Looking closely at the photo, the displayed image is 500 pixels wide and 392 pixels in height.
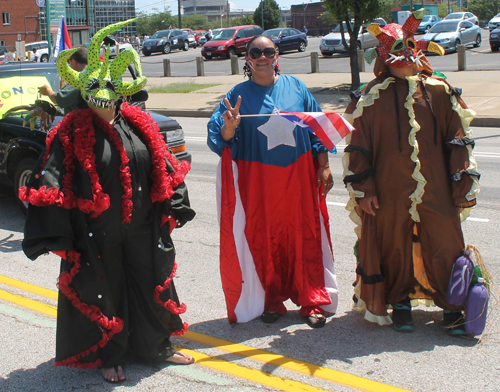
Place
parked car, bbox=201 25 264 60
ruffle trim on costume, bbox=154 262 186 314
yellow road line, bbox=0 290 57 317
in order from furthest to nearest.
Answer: parked car, bbox=201 25 264 60 → yellow road line, bbox=0 290 57 317 → ruffle trim on costume, bbox=154 262 186 314

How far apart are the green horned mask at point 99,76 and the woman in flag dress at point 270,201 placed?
0.86m

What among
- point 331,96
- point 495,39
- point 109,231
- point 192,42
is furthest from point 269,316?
point 192,42

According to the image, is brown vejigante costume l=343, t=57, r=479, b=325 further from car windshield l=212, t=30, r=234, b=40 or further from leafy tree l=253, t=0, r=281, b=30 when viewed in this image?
leafy tree l=253, t=0, r=281, b=30

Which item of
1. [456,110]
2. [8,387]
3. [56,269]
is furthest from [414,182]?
[56,269]

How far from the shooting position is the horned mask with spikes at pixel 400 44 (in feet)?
11.8

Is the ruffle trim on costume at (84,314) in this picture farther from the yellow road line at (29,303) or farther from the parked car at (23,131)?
the parked car at (23,131)

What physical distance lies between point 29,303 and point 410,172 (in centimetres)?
308

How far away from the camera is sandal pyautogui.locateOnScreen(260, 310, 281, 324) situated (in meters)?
4.07

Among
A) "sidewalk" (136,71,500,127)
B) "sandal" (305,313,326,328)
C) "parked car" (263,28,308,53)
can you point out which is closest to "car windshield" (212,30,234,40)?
"parked car" (263,28,308,53)

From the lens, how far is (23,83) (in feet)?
25.7

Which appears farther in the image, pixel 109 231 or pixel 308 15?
pixel 308 15

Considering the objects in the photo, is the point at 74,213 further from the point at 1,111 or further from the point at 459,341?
the point at 1,111

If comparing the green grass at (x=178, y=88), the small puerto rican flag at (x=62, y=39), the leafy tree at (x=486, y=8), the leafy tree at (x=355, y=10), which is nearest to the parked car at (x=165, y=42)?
the green grass at (x=178, y=88)

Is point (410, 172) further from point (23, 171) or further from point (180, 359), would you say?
point (23, 171)
